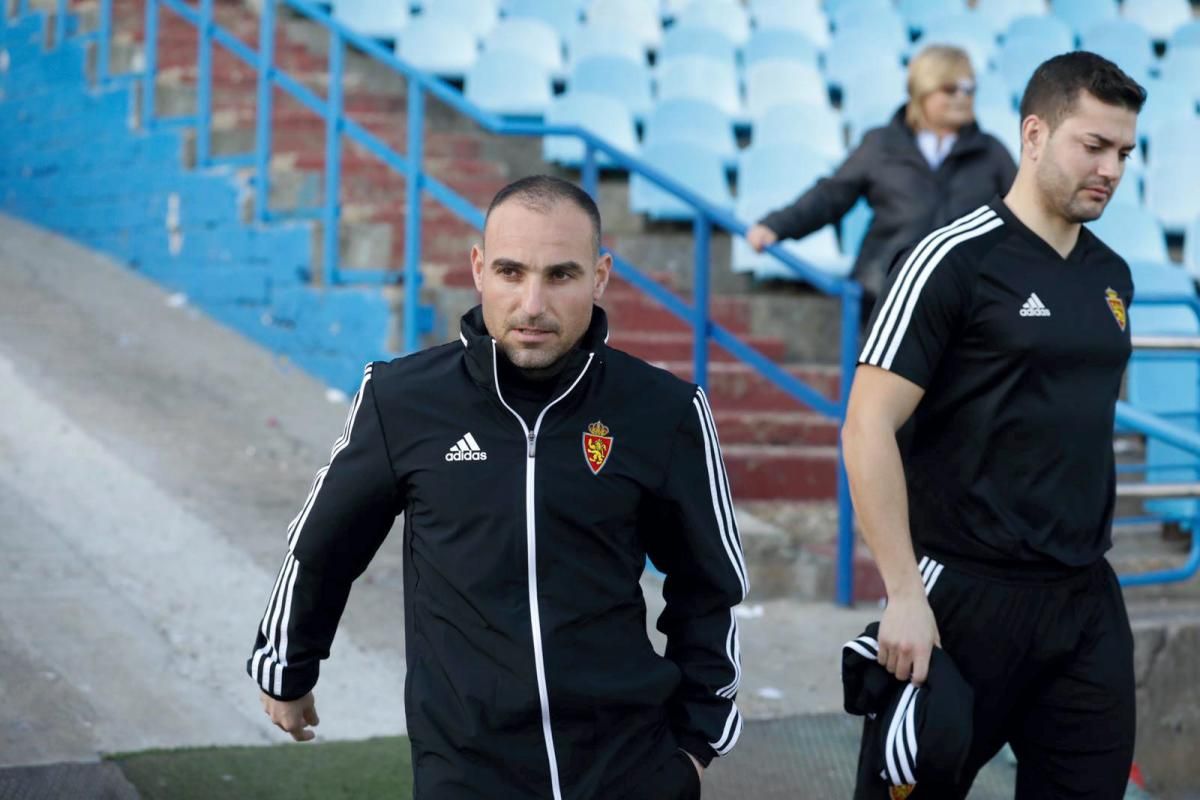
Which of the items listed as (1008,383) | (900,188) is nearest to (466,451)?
(1008,383)

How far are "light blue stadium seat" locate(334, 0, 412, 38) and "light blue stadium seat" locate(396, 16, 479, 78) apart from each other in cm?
23

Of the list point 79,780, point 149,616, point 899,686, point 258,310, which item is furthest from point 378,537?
point 258,310

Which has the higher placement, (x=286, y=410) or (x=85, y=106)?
(x=85, y=106)

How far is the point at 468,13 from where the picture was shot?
391 inches

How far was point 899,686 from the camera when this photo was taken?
9.69ft

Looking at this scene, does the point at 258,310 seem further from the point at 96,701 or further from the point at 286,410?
the point at 96,701

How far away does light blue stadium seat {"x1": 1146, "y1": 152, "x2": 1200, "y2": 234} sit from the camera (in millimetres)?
9141

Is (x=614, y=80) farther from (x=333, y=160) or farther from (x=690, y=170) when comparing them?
(x=333, y=160)

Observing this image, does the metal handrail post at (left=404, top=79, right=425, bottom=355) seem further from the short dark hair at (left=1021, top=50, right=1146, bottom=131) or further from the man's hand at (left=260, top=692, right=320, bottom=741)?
the man's hand at (left=260, top=692, right=320, bottom=741)

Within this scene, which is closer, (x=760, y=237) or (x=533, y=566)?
(x=533, y=566)

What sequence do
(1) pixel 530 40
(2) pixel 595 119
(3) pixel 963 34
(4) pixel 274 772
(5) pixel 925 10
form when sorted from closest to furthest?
(4) pixel 274 772 < (2) pixel 595 119 < (1) pixel 530 40 < (3) pixel 963 34 < (5) pixel 925 10

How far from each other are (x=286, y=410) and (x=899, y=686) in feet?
15.3

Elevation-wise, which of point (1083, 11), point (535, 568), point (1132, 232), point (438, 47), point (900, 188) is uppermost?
point (1083, 11)

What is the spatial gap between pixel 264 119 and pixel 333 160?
2.21ft
